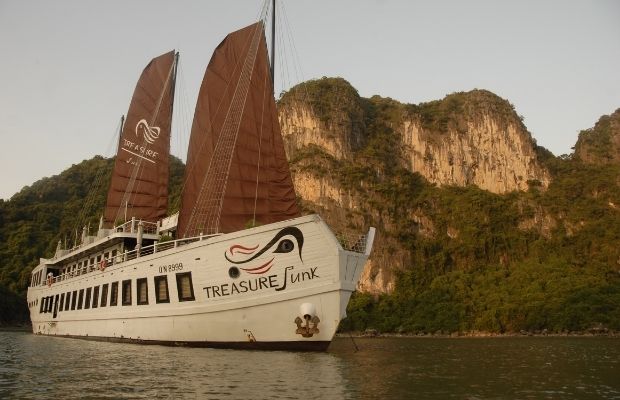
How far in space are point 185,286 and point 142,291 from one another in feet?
10.6

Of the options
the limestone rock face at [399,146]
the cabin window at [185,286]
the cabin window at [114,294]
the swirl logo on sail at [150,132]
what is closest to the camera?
the cabin window at [185,286]

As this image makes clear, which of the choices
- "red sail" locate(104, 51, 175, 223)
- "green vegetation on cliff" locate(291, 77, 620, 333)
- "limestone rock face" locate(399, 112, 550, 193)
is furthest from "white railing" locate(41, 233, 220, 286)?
"limestone rock face" locate(399, 112, 550, 193)

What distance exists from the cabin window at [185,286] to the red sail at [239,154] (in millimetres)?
4723

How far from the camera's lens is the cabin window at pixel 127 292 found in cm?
2441

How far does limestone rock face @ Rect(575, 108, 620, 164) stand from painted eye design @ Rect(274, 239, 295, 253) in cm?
10360

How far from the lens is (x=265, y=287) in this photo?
19.7 meters

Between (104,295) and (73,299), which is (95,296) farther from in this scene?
(73,299)

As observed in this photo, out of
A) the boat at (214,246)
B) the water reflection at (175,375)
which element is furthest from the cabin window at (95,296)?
the water reflection at (175,375)

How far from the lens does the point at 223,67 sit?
2908 cm

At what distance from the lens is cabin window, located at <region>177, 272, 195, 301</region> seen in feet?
69.5

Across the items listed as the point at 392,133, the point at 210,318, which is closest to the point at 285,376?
the point at 210,318

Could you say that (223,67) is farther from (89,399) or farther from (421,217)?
(421,217)

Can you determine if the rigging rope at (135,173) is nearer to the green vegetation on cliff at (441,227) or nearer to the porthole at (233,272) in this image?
the porthole at (233,272)

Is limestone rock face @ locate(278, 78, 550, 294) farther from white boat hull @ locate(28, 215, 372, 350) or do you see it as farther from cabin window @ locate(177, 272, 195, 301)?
white boat hull @ locate(28, 215, 372, 350)
